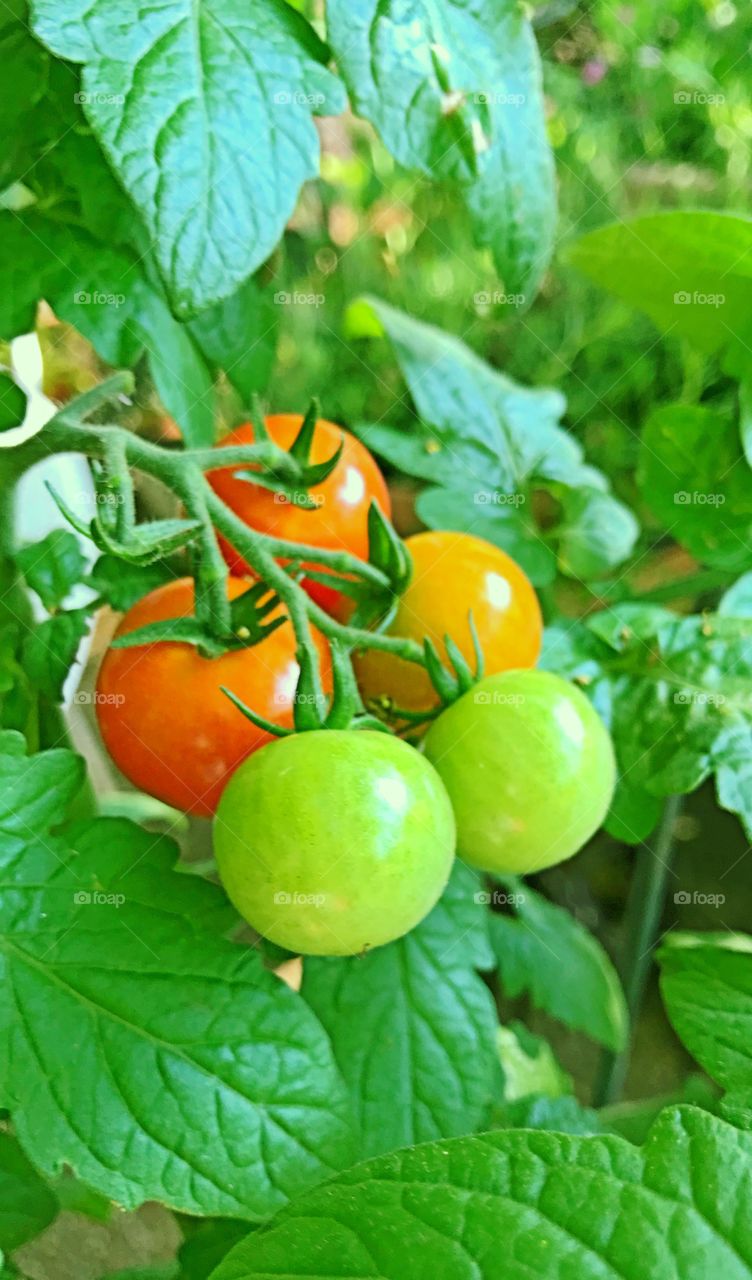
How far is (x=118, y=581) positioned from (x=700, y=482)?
14.2 inches

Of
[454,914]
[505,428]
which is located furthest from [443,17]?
[454,914]

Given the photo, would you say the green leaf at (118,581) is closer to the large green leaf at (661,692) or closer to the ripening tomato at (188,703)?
the ripening tomato at (188,703)

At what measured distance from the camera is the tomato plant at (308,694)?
329 millimetres

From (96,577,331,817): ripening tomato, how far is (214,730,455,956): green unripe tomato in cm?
4

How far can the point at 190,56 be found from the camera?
0.35m

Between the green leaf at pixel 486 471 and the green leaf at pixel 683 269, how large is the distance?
0.41 ft

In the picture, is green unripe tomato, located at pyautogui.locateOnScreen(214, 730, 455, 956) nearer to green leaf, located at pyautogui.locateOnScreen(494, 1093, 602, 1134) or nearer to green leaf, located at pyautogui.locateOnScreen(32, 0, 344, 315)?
green leaf, located at pyautogui.locateOnScreen(32, 0, 344, 315)

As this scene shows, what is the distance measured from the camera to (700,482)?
24.5 inches

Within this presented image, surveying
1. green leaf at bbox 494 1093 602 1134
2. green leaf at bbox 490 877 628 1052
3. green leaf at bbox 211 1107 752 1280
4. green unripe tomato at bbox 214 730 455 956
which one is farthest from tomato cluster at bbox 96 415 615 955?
green leaf at bbox 490 877 628 1052

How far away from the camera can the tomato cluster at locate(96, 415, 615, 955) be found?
1.17 feet

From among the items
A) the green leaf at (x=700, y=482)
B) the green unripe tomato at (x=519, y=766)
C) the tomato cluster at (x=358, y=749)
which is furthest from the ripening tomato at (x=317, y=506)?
the green leaf at (x=700, y=482)

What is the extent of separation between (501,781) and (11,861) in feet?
0.64

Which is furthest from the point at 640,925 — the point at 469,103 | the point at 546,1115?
the point at 469,103

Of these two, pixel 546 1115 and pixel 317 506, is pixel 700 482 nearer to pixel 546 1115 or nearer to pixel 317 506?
pixel 317 506
